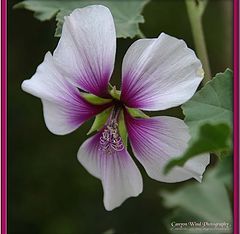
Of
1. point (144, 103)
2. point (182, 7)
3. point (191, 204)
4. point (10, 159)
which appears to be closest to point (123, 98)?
point (144, 103)

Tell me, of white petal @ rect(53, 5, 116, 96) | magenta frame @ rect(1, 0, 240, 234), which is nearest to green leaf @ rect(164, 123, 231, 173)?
magenta frame @ rect(1, 0, 240, 234)

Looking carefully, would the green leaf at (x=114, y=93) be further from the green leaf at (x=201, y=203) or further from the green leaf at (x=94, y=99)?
the green leaf at (x=201, y=203)

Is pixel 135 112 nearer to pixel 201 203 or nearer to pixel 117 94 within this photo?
pixel 117 94

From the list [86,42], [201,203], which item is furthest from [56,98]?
[201,203]

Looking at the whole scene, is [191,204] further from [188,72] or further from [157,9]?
[157,9]
